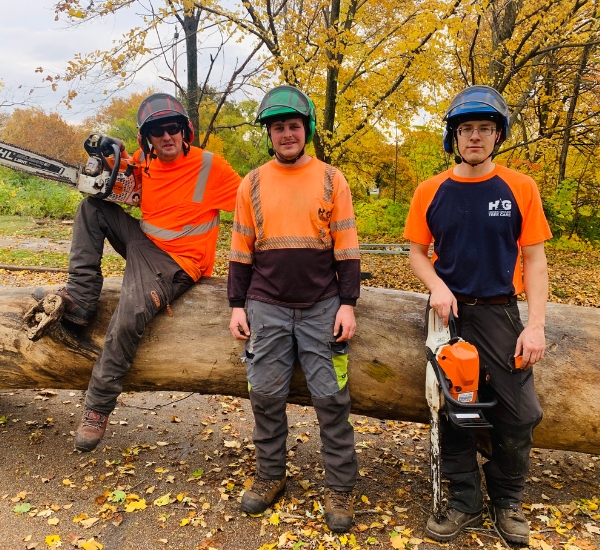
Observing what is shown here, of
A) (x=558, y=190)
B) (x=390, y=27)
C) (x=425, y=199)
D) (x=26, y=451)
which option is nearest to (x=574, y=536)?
(x=425, y=199)

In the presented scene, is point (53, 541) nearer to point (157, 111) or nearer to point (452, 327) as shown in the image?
point (452, 327)

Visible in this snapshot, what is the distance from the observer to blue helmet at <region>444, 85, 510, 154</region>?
8.46 ft

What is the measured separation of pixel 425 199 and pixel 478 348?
0.87 meters

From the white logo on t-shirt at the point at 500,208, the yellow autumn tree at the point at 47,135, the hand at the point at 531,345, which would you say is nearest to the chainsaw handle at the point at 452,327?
the hand at the point at 531,345

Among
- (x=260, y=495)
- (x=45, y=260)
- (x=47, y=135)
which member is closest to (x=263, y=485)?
(x=260, y=495)

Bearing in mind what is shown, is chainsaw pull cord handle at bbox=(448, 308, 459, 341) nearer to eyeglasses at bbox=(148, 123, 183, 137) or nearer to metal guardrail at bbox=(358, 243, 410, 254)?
eyeglasses at bbox=(148, 123, 183, 137)

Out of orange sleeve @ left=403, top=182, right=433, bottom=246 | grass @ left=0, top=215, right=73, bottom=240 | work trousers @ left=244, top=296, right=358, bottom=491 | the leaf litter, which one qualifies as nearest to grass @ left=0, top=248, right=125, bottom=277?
grass @ left=0, top=215, right=73, bottom=240

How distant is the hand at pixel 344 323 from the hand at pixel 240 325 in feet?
1.74

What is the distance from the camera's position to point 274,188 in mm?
2936

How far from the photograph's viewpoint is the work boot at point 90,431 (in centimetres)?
319

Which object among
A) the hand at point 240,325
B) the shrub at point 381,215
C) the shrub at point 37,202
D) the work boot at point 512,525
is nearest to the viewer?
the work boot at point 512,525

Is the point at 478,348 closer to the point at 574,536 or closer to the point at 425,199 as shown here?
the point at 425,199

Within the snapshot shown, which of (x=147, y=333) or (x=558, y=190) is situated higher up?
(x=558, y=190)

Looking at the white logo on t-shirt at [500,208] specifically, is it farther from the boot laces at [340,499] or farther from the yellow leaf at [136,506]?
the yellow leaf at [136,506]
